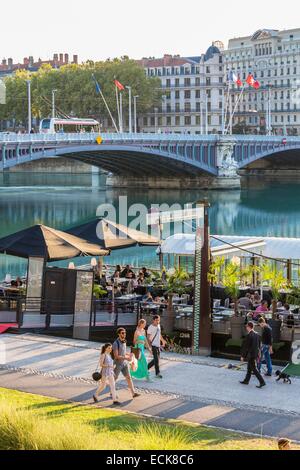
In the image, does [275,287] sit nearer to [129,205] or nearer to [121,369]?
[121,369]

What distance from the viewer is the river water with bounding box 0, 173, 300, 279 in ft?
177

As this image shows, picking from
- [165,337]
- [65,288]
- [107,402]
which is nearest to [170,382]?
[107,402]

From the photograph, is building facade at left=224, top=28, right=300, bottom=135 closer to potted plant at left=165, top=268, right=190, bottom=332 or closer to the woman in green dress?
potted plant at left=165, top=268, right=190, bottom=332

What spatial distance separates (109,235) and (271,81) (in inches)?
5113

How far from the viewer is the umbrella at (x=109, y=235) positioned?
77.3 ft

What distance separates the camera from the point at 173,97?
145375mm

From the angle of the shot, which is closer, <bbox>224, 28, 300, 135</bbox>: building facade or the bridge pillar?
the bridge pillar

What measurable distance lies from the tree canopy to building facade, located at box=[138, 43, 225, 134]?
14.2m

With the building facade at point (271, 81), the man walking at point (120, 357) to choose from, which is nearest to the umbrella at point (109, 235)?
the man walking at point (120, 357)

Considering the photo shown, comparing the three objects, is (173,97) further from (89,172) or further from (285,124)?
(89,172)

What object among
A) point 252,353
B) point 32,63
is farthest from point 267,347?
point 32,63

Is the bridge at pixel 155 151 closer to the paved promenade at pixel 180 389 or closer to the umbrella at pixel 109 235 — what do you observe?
the umbrella at pixel 109 235

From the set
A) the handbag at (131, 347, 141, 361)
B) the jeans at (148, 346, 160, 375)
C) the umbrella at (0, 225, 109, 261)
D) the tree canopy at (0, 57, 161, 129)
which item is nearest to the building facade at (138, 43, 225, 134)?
the tree canopy at (0, 57, 161, 129)
